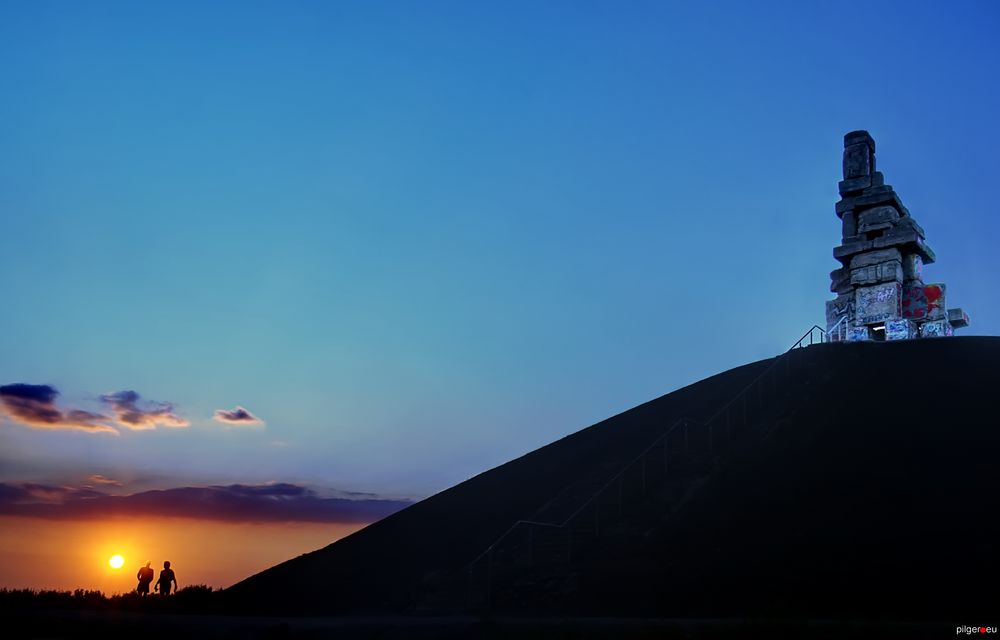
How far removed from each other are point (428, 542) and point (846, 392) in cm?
1546

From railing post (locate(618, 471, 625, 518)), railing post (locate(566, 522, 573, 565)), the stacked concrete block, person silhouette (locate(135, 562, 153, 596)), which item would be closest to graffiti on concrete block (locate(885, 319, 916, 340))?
the stacked concrete block

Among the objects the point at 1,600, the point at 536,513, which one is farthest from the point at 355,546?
the point at 1,600

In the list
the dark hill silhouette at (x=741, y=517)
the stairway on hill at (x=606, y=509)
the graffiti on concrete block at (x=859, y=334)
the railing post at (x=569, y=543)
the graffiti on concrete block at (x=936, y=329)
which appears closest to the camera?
the dark hill silhouette at (x=741, y=517)

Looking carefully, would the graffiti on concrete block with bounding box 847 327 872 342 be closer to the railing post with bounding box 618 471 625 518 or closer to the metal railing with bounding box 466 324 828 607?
the metal railing with bounding box 466 324 828 607

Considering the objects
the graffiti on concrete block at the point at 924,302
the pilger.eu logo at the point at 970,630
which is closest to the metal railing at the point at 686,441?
the graffiti on concrete block at the point at 924,302

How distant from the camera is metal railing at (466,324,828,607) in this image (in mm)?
22522

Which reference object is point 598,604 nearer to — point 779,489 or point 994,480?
point 779,489

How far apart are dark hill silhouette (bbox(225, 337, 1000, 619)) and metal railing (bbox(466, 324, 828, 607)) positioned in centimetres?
10

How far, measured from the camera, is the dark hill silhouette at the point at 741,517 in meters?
17.4

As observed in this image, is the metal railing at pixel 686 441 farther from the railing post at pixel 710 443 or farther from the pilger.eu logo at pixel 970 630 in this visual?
the pilger.eu logo at pixel 970 630

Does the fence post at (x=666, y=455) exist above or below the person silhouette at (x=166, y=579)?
above

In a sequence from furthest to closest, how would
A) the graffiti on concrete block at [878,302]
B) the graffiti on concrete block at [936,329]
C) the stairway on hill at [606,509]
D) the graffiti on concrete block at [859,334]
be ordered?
the graffiti on concrete block at [859,334] → the graffiti on concrete block at [878,302] → the graffiti on concrete block at [936,329] → the stairway on hill at [606,509]

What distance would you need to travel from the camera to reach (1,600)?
20.6 metres

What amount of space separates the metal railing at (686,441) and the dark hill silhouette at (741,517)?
0.10 meters
